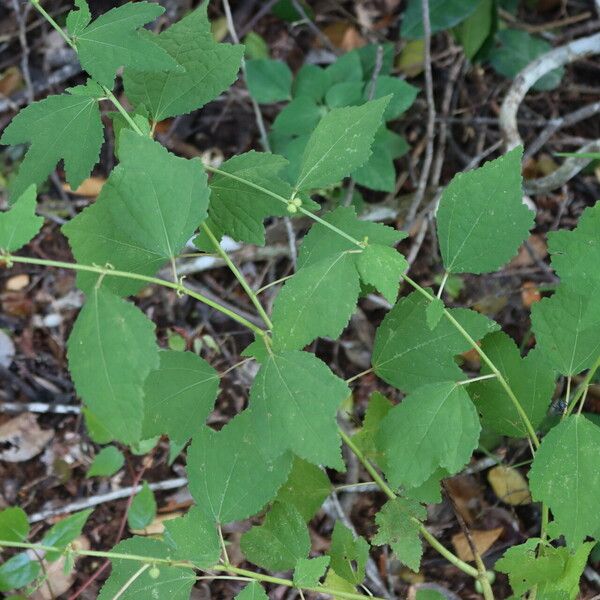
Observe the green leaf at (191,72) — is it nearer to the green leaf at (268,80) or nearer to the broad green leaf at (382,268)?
the broad green leaf at (382,268)

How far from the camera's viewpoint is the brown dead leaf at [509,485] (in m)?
2.48

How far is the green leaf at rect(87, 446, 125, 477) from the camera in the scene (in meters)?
2.61

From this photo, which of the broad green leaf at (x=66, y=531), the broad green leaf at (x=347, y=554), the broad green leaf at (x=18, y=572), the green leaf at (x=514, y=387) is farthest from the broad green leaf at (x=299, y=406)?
the broad green leaf at (x=18, y=572)

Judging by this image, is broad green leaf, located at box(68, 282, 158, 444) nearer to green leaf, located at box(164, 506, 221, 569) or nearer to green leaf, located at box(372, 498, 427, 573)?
green leaf, located at box(164, 506, 221, 569)

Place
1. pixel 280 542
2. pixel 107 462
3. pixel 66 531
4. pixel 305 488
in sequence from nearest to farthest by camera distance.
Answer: pixel 280 542 → pixel 305 488 → pixel 66 531 → pixel 107 462

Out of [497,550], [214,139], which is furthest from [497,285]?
[214,139]

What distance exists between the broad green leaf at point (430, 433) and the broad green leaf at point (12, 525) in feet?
3.86

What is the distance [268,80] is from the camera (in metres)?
2.84

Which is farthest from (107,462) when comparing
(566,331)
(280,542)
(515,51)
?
(515,51)

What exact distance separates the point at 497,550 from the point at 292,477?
96 centimetres

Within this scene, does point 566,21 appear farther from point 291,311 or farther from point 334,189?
point 291,311

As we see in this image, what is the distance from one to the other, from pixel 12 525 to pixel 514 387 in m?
1.53

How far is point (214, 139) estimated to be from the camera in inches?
131

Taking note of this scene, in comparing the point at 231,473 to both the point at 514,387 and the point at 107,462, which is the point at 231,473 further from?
the point at 107,462
